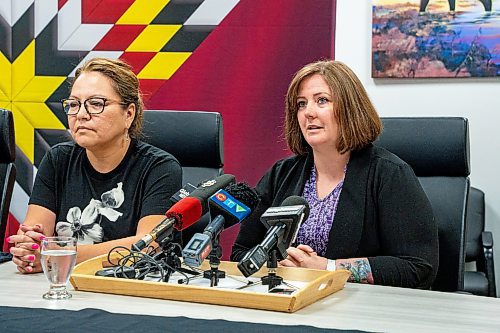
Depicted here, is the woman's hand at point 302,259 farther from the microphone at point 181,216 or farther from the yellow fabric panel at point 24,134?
the yellow fabric panel at point 24,134

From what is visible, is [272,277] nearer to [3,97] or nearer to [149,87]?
[149,87]

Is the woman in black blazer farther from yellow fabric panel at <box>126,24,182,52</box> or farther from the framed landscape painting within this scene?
yellow fabric panel at <box>126,24,182,52</box>

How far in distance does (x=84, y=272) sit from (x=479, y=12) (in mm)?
2162

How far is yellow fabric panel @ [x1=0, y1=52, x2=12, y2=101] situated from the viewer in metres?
3.64

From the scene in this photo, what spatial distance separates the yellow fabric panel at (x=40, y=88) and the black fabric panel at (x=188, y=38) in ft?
1.85

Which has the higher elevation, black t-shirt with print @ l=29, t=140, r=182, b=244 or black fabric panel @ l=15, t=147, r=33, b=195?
black t-shirt with print @ l=29, t=140, r=182, b=244

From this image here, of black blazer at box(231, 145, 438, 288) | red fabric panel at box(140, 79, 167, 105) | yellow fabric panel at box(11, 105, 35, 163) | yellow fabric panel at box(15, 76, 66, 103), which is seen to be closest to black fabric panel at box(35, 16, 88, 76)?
yellow fabric panel at box(15, 76, 66, 103)

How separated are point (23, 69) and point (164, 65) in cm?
72

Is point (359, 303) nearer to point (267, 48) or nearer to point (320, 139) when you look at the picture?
point (320, 139)

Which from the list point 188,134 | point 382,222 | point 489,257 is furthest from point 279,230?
point 489,257

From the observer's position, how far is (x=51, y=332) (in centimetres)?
116

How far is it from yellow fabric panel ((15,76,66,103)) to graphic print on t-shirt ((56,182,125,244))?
60.9 inches

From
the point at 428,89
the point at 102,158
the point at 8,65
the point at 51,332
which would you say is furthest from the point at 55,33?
the point at 51,332

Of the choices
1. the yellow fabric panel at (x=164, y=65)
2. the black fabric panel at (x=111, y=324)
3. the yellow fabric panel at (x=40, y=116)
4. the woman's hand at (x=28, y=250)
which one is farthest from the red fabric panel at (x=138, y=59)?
the black fabric panel at (x=111, y=324)
